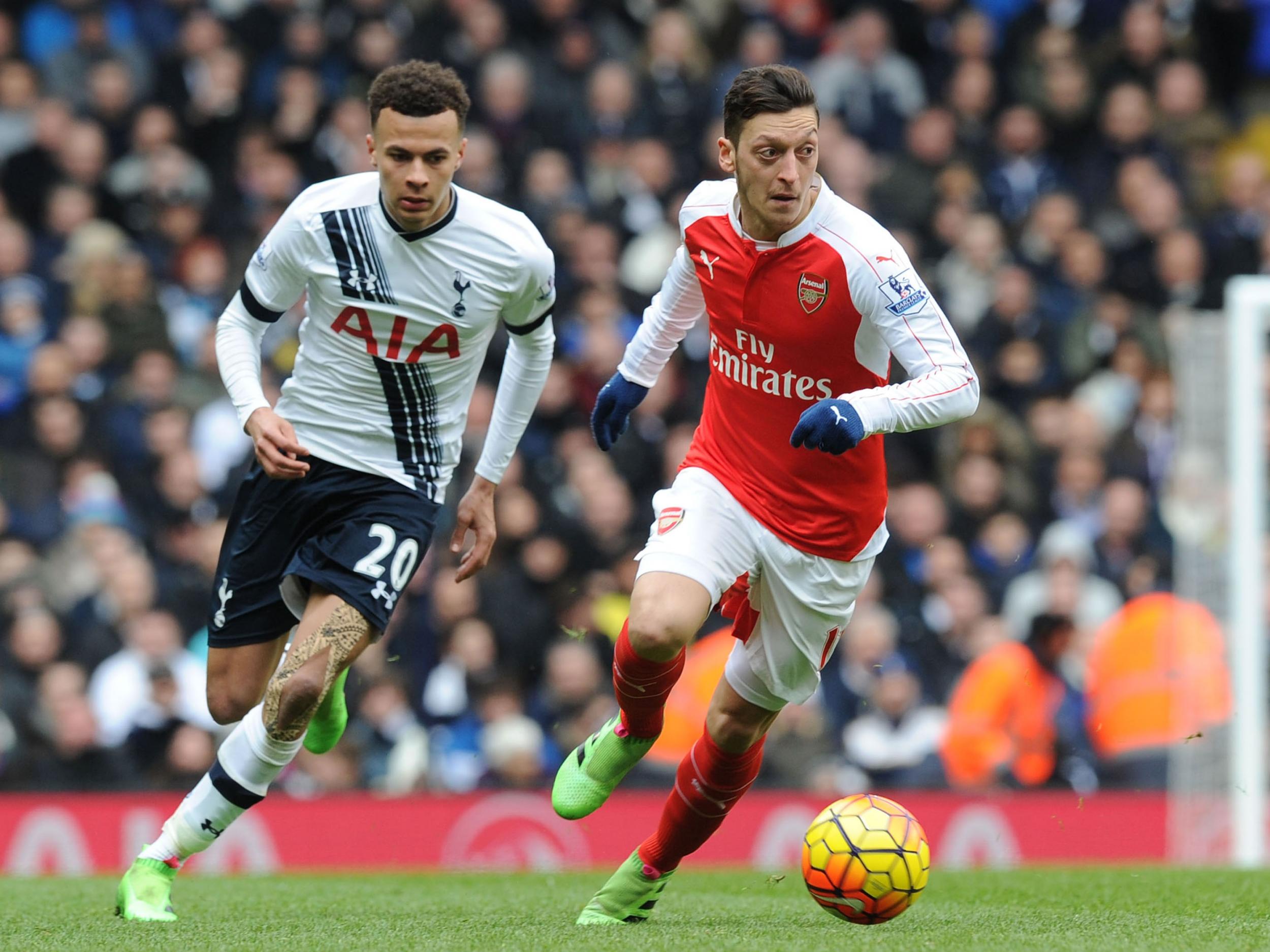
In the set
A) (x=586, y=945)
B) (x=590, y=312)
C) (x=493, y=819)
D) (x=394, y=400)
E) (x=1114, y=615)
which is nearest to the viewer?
(x=586, y=945)

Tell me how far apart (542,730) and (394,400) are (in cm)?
452

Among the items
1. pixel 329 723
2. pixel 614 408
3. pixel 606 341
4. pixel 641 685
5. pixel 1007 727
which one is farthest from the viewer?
pixel 606 341

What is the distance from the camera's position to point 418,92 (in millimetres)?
6289

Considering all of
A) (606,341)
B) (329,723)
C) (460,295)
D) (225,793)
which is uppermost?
(606,341)

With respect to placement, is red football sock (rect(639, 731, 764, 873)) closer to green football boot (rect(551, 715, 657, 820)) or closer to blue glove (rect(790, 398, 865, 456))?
green football boot (rect(551, 715, 657, 820))

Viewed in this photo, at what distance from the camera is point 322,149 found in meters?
13.7

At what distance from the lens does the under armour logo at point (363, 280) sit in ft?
21.6

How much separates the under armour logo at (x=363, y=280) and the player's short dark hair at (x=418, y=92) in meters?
0.52

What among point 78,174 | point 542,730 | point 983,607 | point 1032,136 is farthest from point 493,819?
point 1032,136

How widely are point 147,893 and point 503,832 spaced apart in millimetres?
4227

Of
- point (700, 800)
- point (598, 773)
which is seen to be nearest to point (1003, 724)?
point (700, 800)

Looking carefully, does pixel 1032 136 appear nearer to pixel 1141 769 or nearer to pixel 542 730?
pixel 1141 769

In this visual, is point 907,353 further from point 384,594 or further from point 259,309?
point 259,309

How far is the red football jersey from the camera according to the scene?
19.2 feet
